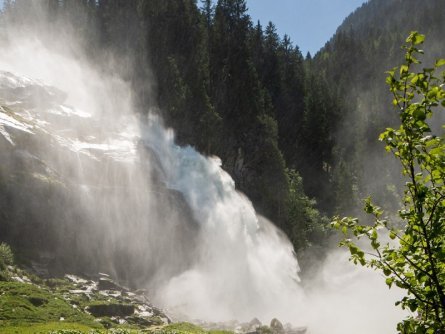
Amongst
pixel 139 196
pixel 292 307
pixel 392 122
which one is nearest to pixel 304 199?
pixel 292 307

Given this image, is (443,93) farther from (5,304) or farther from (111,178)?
(111,178)

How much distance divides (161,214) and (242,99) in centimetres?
3796

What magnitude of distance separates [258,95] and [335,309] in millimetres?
43362

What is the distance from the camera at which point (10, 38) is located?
251 ft

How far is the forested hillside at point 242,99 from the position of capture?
73.4 m

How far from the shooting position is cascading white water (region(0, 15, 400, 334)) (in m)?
45.9

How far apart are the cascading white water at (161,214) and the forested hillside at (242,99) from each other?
20.8ft

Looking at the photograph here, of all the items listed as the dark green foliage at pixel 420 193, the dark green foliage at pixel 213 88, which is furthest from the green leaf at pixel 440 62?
the dark green foliage at pixel 213 88

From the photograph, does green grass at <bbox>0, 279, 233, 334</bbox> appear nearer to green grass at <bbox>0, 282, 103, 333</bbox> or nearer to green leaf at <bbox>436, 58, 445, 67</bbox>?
green grass at <bbox>0, 282, 103, 333</bbox>

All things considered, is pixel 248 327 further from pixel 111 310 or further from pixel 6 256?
pixel 6 256

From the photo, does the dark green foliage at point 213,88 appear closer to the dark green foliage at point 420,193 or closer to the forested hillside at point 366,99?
the forested hillside at point 366,99

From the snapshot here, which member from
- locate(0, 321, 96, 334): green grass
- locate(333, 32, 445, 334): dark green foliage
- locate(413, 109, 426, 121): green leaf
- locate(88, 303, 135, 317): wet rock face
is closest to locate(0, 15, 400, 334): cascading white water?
locate(88, 303, 135, 317): wet rock face

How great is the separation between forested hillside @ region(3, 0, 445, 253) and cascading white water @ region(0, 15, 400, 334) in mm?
6328

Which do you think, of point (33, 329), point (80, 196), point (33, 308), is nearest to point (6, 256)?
point (33, 308)
